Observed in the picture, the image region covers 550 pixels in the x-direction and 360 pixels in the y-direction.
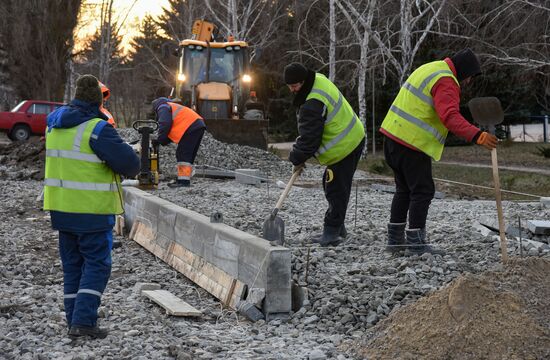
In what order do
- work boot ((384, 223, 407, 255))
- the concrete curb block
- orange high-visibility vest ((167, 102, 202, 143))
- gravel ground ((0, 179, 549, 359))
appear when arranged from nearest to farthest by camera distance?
gravel ground ((0, 179, 549, 359)) < the concrete curb block < work boot ((384, 223, 407, 255)) < orange high-visibility vest ((167, 102, 202, 143))

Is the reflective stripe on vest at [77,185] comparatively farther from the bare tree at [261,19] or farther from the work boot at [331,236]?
the bare tree at [261,19]

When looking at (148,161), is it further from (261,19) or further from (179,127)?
(261,19)

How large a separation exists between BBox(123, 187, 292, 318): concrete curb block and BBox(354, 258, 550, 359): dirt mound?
0.96 m

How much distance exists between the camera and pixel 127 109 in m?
56.2

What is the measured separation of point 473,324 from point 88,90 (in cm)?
297

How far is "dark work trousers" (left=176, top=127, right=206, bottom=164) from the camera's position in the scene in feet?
44.0

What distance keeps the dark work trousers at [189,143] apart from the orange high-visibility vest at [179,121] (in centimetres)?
8

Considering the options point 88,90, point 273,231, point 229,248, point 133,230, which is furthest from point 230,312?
point 133,230

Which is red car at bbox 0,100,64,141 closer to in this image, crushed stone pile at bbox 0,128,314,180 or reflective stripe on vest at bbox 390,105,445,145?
crushed stone pile at bbox 0,128,314,180

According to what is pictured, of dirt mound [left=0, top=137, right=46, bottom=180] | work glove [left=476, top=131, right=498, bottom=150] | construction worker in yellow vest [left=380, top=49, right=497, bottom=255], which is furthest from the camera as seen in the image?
dirt mound [left=0, top=137, right=46, bottom=180]

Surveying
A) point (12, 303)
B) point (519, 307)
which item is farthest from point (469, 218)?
point (12, 303)

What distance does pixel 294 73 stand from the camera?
7.54m

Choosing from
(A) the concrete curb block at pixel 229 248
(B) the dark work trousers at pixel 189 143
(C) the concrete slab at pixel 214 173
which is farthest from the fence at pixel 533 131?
(A) the concrete curb block at pixel 229 248

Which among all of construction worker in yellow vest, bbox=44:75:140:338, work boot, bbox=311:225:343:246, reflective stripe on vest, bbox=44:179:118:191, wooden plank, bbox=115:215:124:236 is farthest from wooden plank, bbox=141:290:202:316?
wooden plank, bbox=115:215:124:236
